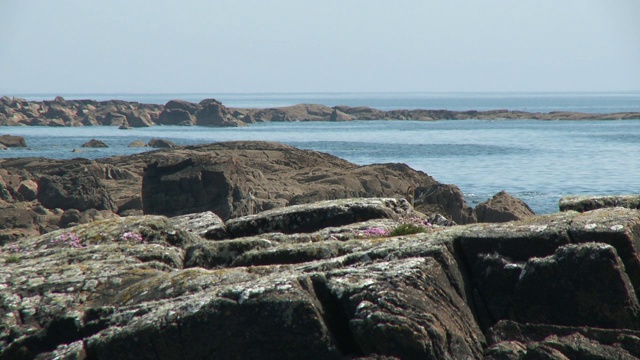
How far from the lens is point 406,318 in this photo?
386 inches

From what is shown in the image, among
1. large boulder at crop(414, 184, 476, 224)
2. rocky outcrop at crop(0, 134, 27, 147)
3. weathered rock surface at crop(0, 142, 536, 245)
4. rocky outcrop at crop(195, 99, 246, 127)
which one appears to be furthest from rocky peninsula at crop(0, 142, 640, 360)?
rocky outcrop at crop(195, 99, 246, 127)

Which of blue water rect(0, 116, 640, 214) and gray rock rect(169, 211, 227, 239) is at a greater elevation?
gray rock rect(169, 211, 227, 239)

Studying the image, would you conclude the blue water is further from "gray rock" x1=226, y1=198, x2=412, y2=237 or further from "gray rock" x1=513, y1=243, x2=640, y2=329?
"gray rock" x1=513, y1=243, x2=640, y2=329

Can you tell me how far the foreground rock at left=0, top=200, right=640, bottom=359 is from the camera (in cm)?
991

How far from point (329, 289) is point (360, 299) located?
21.2 inches

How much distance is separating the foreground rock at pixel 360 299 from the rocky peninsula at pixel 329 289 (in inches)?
0.7

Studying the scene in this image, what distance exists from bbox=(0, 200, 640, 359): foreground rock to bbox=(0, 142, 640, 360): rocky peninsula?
19 mm

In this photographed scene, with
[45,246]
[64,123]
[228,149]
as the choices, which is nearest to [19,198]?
[228,149]

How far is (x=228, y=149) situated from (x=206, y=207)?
102 feet

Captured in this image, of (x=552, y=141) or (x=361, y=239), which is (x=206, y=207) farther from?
(x=552, y=141)

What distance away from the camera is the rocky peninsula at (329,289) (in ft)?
32.6

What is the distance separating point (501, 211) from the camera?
37.7 m

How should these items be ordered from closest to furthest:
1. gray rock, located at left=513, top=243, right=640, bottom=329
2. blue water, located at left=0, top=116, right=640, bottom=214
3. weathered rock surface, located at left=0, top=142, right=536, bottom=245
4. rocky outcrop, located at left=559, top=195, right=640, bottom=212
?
1. gray rock, located at left=513, top=243, right=640, bottom=329
2. rocky outcrop, located at left=559, top=195, right=640, bottom=212
3. weathered rock surface, located at left=0, top=142, right=536, bottom=245
4. blue water, located at left=0, top=116, right=640, bottom=214

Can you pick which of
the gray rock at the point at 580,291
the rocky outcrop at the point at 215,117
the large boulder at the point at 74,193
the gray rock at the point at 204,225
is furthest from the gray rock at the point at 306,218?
the rocky outcrop at the point at 215,117
